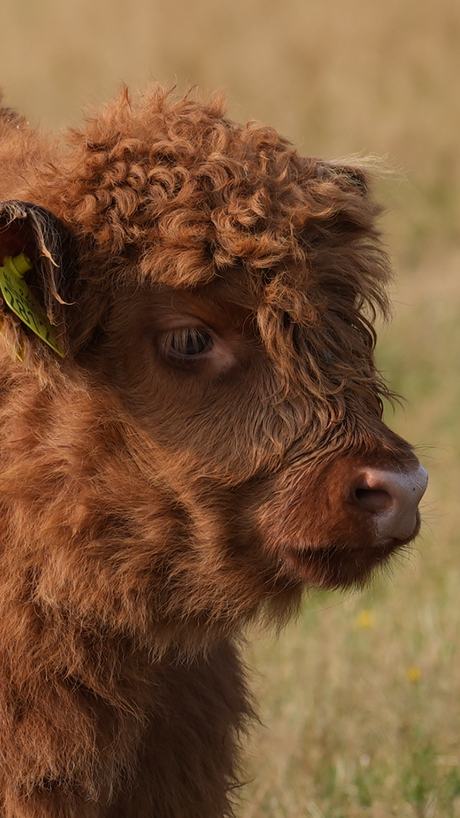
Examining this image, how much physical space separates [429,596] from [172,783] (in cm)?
319

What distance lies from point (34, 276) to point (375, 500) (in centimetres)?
→ 104

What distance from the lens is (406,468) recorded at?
276 cm

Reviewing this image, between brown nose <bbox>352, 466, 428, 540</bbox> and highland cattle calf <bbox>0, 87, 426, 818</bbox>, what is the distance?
1 centimetres

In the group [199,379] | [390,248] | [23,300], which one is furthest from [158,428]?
[390,248]

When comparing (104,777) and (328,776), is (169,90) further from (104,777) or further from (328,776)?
(328,776)

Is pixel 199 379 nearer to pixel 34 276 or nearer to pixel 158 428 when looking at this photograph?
pixel 158 428

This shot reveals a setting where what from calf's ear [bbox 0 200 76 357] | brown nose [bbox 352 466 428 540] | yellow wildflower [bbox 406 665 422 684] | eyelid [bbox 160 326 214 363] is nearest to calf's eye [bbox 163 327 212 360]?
eyelid [bbox 160 326 214 363]

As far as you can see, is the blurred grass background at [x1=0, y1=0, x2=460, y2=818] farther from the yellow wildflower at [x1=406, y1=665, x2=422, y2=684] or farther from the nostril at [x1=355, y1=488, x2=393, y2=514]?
the nostril at [x1=355, y1=488, x2=393, y2=514]

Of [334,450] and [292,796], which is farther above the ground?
[334,450]

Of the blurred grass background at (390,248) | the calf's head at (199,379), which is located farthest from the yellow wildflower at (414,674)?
the calf's head at (199,379)

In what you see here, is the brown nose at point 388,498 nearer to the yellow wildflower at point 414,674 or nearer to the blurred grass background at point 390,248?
the blurred grass background at point 390,248

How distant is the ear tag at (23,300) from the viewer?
8.66 ft

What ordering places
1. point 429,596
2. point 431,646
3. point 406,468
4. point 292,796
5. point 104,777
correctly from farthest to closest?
1. point 429,596
2. point 431,646
3. point 292,796
4. point 104,777
5. point 406,468

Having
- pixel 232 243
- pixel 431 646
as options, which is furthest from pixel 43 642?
pixel 431 646
